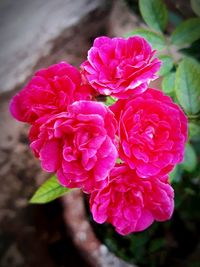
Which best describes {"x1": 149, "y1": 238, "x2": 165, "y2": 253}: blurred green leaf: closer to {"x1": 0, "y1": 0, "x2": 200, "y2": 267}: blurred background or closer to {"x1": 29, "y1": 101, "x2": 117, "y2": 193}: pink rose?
{"x1": 0, "y1": 0, "x2": 200, "y2": 267}: blurred background

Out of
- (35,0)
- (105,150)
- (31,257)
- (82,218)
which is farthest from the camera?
(35,0)

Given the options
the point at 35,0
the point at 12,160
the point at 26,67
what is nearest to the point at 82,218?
the point at 12,160

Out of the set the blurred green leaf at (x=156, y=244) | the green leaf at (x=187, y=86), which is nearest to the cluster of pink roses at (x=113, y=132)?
the green leaf at (x=187, y=86)

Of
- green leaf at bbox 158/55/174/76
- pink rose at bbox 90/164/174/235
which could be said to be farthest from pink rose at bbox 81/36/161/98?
green leaf at bbox 158/55/174/76

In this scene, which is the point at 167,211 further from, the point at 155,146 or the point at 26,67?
the point at 26,67

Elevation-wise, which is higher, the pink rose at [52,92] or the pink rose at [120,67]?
the pink rose at [52,92]

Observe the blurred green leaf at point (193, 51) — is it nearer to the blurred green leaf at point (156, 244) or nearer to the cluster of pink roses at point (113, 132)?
the cluster of pink roses at point (113, 132)
